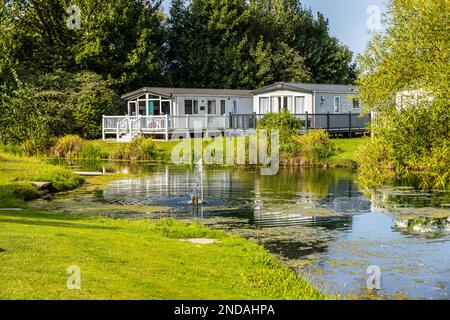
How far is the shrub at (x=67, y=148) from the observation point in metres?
54.1

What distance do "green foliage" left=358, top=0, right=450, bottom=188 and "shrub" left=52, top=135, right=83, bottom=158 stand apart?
35.4 metres

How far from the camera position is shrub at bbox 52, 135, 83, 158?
54.1 meters

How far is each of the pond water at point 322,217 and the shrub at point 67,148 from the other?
15.5 meters

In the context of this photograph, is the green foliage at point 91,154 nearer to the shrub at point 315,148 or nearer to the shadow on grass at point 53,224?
the shrub at point 315,148

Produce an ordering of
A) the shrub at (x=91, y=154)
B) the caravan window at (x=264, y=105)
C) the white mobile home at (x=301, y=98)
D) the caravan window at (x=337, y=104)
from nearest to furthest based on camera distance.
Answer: the shrub at (x=91, y=154)
the white mobile home at (x=301, y=98)
the caravan window at (x=264, y=105)
the caravan window at (x=337, y=104)

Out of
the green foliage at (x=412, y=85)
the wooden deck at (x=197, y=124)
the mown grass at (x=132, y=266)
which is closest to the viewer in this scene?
the mown grass at (x=132, y=266)

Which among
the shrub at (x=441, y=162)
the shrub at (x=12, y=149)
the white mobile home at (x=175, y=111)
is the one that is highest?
the white mobile home at (x=175, y=111)

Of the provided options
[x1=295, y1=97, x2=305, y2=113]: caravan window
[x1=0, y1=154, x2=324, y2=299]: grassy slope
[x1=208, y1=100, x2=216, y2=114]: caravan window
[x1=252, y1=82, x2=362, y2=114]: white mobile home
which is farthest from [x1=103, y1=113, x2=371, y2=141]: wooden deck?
[x1=0, y1=154, x2=324, y2=299]: grassy slope

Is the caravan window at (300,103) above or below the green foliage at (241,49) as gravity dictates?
below

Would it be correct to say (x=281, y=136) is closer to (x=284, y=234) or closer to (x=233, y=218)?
(x=233, y=218)

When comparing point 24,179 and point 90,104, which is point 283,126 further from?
point 24,179

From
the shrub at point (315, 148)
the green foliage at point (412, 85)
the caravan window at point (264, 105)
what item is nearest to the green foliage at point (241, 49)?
the caravan window at point (264, 105)

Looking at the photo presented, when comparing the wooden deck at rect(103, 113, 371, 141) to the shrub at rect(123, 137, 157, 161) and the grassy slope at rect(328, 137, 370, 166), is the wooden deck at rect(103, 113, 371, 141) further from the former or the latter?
the grassy slope at rect(328, 137, 370, 166)

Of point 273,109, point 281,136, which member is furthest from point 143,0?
point 281,136
